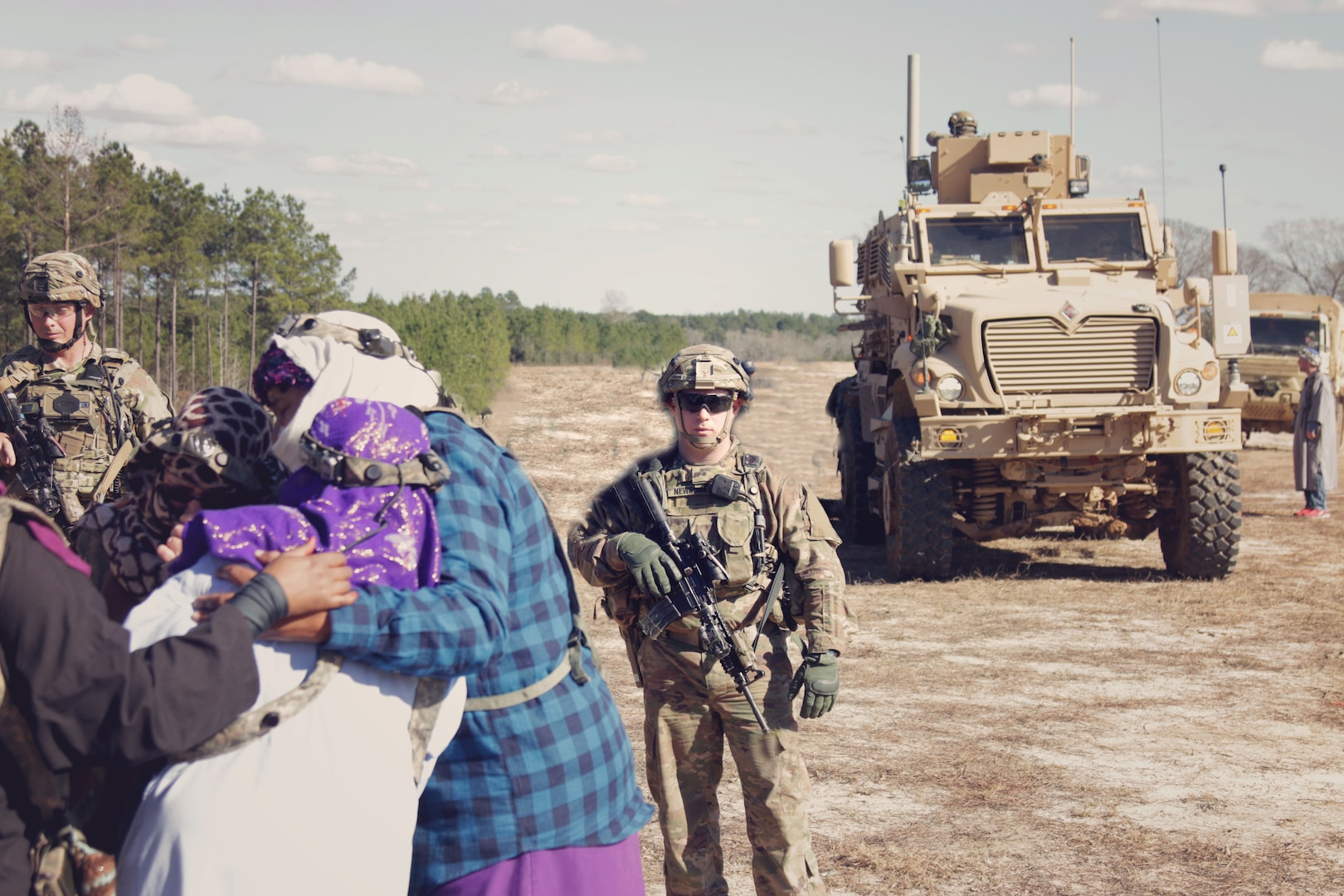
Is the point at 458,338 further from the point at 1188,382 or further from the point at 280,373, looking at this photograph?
the point at 280,373

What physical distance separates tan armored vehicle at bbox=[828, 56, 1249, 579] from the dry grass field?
493mm

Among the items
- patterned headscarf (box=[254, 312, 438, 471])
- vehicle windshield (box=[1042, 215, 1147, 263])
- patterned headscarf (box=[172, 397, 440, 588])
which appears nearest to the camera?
patterned headscarf (box=[172, 397, 440, 588])

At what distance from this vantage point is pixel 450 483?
2027 mm


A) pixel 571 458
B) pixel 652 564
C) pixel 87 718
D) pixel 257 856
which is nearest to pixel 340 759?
pixel 257 856

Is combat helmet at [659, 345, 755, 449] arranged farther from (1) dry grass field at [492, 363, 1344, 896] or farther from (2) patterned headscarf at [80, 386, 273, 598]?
(1) dry grass field at [492, 363, 1344, 896]

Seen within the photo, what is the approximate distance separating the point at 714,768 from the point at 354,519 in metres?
1.75

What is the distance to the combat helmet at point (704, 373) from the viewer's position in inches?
132

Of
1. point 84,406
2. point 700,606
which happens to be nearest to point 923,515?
point 84,406

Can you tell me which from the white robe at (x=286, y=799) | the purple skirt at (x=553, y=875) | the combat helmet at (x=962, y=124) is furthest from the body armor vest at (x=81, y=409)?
the combat helmet at (x=962, y=124)

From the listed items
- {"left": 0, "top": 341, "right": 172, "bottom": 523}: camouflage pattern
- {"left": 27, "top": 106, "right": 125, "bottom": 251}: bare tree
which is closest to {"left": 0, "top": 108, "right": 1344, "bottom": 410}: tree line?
{"left": 27, "top": 106, "right": 125, "bottom": 251}: bare tree

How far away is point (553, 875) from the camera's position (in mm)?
2158

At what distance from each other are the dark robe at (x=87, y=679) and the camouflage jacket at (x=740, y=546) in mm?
1643

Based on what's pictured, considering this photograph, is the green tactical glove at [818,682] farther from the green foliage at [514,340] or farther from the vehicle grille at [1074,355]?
the green foliage at [514,340]

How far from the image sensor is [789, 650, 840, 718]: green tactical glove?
10.6ft
